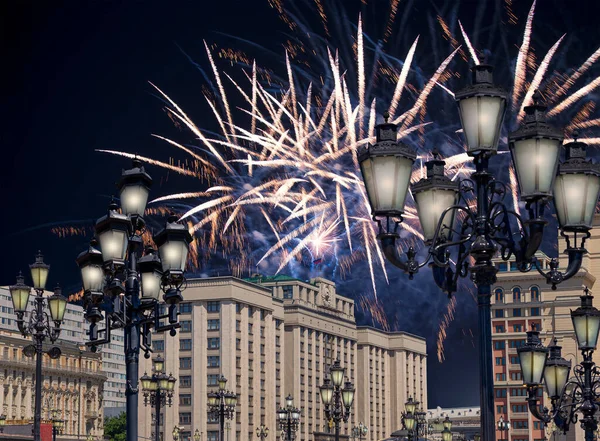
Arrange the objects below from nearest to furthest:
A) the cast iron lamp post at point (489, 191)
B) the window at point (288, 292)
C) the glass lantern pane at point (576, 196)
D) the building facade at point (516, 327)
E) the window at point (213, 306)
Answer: the cast iron lamp post at point (489, 191) → the glass lantern pane at point (576, 196) → the building facade at point (516, 327) → the window at point (213, 306) → the window at point (288, 292)

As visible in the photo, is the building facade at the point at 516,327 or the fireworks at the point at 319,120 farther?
the building facade at the point at 516,327

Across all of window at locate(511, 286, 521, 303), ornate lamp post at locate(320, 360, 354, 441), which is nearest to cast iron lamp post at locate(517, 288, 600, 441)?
ornate lamp post at locate(320, 360, 354, 441)

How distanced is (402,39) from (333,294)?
176 feet

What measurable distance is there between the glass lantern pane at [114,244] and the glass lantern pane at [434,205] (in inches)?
233

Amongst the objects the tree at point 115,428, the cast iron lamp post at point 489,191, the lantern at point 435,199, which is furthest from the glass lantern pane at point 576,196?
the tree at point 115,428

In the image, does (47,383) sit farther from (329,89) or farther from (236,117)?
(329,89)

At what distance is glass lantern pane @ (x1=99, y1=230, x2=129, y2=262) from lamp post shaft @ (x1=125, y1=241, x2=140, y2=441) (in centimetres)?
34

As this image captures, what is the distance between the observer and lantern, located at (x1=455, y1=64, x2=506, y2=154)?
33.7 feet

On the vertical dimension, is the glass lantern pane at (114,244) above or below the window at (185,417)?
above

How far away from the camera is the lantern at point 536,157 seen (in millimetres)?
10117

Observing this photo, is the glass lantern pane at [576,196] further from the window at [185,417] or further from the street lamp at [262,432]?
the window at [185,417]

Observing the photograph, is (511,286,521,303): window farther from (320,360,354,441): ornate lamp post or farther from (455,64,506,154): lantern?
(455,64,506,154): lantern

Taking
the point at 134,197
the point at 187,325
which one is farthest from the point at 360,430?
the point at 134,197

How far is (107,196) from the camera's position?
110m
